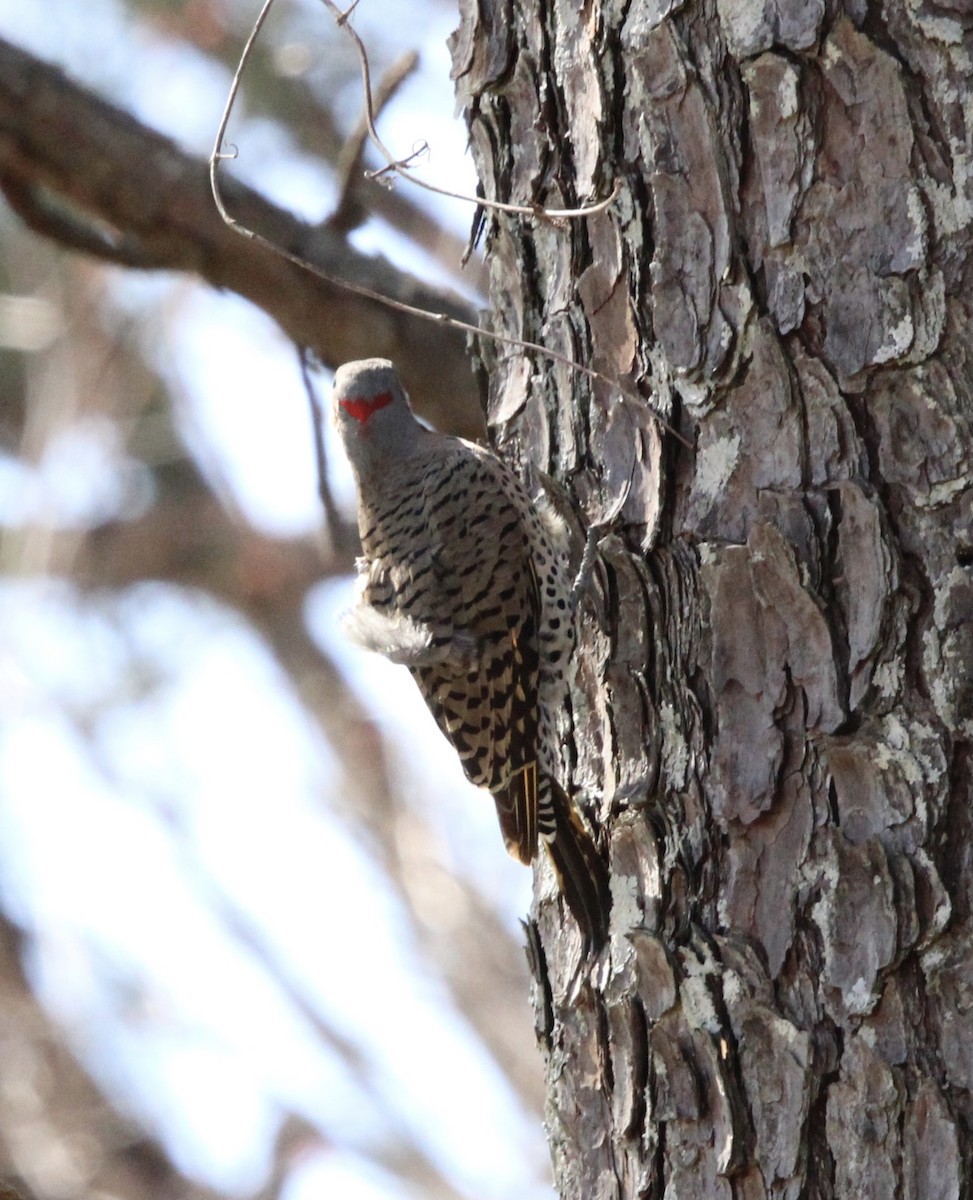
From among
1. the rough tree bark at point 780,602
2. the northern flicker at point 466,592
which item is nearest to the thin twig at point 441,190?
the rough tree bark at point 780,602

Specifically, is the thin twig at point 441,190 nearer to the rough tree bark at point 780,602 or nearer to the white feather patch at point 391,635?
the rough tree bark at point 780,602

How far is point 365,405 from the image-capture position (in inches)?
144

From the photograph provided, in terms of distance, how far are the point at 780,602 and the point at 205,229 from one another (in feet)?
7.69

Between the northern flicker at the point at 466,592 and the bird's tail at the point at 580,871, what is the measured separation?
23 centimetres

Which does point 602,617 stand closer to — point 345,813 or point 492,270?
point 492,270

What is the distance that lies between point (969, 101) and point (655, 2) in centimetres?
53

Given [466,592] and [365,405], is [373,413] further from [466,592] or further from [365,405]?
[466,592]

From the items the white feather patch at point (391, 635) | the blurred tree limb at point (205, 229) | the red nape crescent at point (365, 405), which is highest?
the blurred tree limb at point (205, 229)

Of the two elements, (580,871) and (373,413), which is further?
(373,413)

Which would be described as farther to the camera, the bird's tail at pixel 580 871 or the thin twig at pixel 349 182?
the thin twig at pixel 349 182

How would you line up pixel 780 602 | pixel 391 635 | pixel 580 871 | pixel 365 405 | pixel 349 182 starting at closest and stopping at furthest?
pixel 780 602 < pixel 580 871 < pixel 391 635 < pixel 365 405 < pixel 349 182

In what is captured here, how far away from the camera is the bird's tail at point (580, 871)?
2.51 metres

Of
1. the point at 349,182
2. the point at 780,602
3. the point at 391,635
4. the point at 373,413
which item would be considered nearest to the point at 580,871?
the point at 780,602

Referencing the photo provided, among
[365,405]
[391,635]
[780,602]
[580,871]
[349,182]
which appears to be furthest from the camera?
[349,182]
